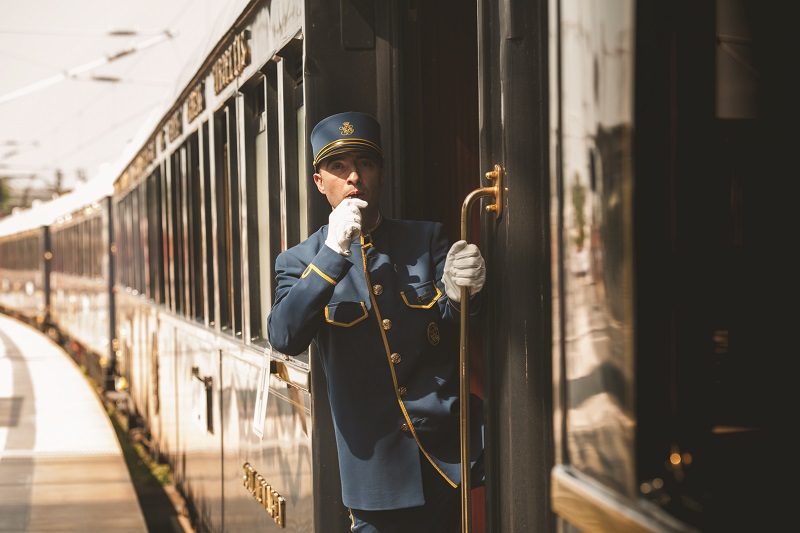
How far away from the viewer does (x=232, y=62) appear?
440 centimetres

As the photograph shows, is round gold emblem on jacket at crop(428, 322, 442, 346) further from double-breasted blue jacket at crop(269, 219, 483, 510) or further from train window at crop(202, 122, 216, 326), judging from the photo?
train window at crop(202, 122, 216, 326)

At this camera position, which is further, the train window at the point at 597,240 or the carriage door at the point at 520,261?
the carriage door at the point at 520,261

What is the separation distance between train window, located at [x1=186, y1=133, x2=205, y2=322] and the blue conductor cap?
2.93 metres

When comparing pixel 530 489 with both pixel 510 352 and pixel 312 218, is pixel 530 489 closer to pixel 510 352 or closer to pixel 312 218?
pixel 510 352

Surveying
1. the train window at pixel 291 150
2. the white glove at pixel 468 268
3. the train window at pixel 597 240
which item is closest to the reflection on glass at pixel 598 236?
the train window at pixel 597 240

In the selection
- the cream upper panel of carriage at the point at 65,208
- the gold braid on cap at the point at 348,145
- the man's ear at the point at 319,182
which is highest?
the cream upper panel of carriage at the point at 65,208

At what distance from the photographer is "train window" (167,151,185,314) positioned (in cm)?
655

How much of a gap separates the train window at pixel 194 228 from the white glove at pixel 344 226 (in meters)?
3.13

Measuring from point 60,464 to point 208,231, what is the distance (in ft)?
12.4

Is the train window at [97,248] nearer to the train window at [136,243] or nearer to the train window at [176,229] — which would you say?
the train window at [136,243]

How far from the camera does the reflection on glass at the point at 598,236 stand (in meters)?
1.49

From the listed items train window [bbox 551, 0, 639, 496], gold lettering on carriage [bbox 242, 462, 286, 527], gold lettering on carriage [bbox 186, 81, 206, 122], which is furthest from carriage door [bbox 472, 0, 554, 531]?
gold lettering on carriage [bbox 186, 81, 206, 122]

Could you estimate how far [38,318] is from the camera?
87.2ft

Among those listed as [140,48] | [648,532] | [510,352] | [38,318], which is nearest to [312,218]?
[510,352]
